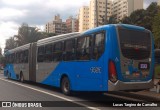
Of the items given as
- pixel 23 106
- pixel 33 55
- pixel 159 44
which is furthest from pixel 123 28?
pixel 159 44

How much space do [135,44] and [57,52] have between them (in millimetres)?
5652

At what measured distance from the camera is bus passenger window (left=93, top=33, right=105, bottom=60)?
12359 mm

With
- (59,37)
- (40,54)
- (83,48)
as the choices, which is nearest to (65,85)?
(83,48)

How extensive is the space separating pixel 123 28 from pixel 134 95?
12.3 ft

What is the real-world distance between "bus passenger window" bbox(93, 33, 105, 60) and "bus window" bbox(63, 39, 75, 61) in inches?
91.1

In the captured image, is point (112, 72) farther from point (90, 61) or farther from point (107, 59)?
point (90, 61)

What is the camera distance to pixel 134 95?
47.9 feet

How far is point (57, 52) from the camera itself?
55.8ft

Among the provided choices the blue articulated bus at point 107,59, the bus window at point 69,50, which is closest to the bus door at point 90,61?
the blue articulated bus at point 107,59

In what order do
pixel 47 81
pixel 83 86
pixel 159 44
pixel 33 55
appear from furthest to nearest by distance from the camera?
pixel 159 44
pixel 33 55
pixel 47 81
pixel 83 86

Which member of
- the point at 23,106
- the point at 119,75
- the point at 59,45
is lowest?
the point at 23,106

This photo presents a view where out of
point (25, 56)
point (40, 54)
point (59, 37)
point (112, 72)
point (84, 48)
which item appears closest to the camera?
point (112, 72)

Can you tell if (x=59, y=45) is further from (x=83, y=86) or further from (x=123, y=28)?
(x=123, y=28)

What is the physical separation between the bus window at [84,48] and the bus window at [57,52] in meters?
2.32
